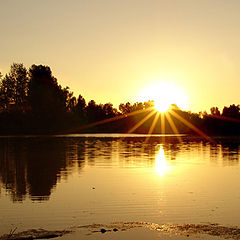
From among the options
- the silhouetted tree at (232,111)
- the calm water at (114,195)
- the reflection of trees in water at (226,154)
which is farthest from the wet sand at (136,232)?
the silhouetted tree at (232,111)

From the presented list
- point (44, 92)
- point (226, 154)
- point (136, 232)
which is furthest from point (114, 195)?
point (44, 92)

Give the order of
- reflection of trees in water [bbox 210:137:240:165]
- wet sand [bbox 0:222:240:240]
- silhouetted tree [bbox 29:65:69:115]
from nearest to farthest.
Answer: wet sand [bbox 0:222:240:240], reflection of trees in water [bbox 210:137:240:165], silhouetted tree [bbox 29:65:69:115]

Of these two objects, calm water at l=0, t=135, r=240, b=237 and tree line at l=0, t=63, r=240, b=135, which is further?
tree line at l=0, t=63, r=240, b=135

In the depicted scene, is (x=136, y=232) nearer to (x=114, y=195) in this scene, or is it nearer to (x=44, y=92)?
(x=114, y=195)

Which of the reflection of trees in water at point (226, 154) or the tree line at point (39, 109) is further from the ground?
the tree line at point (39, 109)

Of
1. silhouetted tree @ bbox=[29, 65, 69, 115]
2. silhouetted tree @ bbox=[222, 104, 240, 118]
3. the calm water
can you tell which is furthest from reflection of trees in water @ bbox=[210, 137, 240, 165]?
silhouetted tree @ bbox=[222, 104, 240, 118]

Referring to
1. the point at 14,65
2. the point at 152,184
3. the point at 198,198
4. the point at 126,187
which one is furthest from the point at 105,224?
the point at 14,65

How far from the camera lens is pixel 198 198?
19438mm

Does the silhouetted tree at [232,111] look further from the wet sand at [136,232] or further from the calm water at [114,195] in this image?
the wet sand at [136,232]

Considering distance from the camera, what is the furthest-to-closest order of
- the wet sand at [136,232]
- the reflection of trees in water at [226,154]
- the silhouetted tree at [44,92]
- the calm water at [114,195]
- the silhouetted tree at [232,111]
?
the silhouetted tree at [232,111] → the silhouetted tree at [44,92] → the reflection of trees in water at [226,154] → the calm water at [114,195] → the wet sand at [136,232]

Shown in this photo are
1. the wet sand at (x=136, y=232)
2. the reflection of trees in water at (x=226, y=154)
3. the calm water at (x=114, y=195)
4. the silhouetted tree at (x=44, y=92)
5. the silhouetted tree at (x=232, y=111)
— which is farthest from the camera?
the silhouetted tree at (x=232, y=111)

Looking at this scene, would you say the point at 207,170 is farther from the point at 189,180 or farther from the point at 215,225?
→ the point at 215,225

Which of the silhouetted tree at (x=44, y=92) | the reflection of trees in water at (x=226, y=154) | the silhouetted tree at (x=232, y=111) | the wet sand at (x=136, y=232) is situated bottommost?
the wet sand at (x=136, y=232)

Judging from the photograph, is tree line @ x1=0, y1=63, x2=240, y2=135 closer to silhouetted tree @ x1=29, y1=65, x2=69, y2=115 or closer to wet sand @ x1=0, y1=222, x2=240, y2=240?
silhouetted tree @ x1=29, y1=65, x2=69, y2=115
